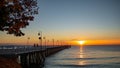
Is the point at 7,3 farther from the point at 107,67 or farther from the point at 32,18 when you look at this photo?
the point at 107,67

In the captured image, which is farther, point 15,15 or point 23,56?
point 23,56

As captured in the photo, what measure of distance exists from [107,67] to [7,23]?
39938 millimetres

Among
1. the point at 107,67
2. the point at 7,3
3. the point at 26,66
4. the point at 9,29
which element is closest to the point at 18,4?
the point at 7,3

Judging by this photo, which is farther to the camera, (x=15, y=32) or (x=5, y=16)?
(x=15, y=32)

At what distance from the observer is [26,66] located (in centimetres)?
3506

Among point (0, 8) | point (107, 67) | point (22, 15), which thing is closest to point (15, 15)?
point (22, 15)

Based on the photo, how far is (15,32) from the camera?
21.7 metres

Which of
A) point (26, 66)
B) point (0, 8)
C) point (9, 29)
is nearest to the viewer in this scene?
point (0, 8)

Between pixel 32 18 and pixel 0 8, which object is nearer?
pixel 0 8

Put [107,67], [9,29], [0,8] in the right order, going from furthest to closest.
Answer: [107,67] → [9,29] → [0,8]

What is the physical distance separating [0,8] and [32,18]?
3343 millimetres

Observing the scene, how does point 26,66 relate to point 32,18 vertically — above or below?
below

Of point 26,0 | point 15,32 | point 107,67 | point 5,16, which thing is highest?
point 26,0

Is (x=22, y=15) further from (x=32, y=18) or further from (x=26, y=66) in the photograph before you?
(x=26, y=66)
